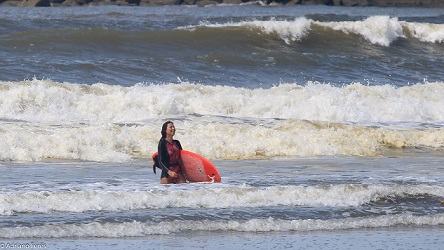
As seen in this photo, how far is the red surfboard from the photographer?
34.4 ft

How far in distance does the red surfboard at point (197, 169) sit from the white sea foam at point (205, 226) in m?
1.67

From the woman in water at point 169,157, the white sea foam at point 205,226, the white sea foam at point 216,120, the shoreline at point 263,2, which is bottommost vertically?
the shoreline at point 263,2

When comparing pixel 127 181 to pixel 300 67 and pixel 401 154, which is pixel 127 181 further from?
pixel 300 67

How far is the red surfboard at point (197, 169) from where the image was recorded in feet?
34.4

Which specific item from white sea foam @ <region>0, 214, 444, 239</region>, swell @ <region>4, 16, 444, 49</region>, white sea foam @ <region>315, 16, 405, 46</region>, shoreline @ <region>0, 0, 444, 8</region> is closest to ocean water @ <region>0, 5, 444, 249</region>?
white sea foam @ <region>0, 214, 444, 239</region>

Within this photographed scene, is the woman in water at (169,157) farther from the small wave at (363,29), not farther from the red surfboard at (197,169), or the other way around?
the small wave at (363,29)

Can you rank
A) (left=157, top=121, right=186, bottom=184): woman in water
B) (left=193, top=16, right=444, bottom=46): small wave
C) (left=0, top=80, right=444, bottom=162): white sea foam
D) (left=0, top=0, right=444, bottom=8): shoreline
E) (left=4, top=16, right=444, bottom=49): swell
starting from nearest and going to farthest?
1. (left=157, top=121, right=186, bottom=184): woman in water
2. (left=0, top=80, right=444, bottom=162): white sea foam
3. (left=4, top=16, right=444, bottom=49): swell
4. (left=193, top=16, right=444, bottom=46): small wave
5. (left=0, top=0, right=444, bottom=8): shoreline

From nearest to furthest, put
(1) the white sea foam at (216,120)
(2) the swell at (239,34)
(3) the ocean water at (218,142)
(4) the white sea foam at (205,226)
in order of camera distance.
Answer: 1. (4) the white sea foam at (205,226)
2. (3) the ocean water at (218,142)
3. (1) the white sea foam at (216,120)
4. (2) the swell at (239,34)

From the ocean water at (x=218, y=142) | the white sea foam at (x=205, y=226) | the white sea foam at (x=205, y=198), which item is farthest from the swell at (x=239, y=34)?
the white sea foam at (x=205, y=226)

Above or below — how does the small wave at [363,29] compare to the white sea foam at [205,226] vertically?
below

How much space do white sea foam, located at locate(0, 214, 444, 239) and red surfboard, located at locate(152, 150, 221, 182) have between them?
167 centimetres

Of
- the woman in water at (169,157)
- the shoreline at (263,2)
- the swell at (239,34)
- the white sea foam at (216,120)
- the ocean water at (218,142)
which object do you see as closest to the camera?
the ocean water at (218,142)

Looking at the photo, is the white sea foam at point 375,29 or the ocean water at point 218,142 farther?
the white sea foam at point 375,29

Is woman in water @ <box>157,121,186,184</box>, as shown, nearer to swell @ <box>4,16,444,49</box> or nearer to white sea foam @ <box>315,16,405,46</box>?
swell @ <box>4,16,444,49</box>
